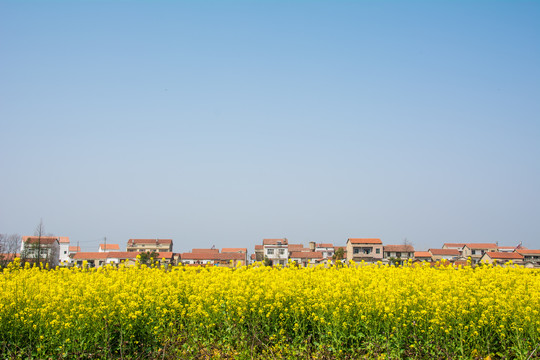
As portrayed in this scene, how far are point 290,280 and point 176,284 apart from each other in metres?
2.37

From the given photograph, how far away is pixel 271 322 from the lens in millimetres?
8203

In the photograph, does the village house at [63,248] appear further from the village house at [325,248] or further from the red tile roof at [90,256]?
the village house at [325,248]

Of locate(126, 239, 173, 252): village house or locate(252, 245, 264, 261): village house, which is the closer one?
locate(252, 245, 264, 261): village house

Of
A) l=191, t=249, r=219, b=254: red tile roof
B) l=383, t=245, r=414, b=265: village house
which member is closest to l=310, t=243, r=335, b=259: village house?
l=383, t=245, r=414, b=265: village house

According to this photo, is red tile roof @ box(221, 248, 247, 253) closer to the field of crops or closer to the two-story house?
the two-story house

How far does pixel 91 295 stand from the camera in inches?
324

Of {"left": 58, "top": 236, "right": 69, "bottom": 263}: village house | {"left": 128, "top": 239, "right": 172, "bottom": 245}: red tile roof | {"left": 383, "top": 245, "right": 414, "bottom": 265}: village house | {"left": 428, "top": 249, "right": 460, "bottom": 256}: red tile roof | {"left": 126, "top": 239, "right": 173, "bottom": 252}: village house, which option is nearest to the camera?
{"left": 383, "top": 245, "right": 414, "bottom": 265}: village house

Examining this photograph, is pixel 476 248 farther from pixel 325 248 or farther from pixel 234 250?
pixel 234 250

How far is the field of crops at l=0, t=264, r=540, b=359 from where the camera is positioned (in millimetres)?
7617

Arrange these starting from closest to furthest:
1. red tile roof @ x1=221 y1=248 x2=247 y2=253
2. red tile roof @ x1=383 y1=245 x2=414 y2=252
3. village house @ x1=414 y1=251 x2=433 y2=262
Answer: red tile roof @ x1=383 y1=245 x2=414 y2=252, village house @ x1=414 y1=251 x2=433 y2=262, red tile roof @ x1=221 y1=248 x2=247 y2=253

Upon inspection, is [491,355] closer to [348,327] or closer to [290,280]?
[348,327]

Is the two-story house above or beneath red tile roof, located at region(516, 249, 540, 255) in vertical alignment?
beneath

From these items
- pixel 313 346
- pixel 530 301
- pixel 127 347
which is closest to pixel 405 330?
pixel 313 346

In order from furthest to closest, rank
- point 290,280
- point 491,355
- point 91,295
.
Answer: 1. point 290,280
2. point 91,295
3. point 491,355
